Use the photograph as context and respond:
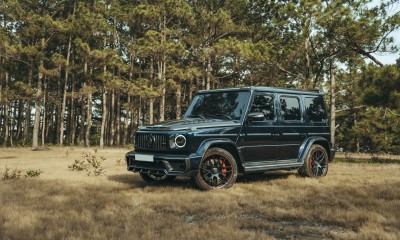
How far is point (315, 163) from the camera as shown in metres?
8.99

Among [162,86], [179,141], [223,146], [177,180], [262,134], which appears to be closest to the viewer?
[179,141]

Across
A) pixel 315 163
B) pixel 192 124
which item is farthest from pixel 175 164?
pixel 315 163

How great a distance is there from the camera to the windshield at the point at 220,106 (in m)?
7.68

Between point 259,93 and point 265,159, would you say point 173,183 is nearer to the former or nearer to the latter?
point 265,159

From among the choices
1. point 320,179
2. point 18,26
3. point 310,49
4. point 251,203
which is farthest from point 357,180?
point 18,26

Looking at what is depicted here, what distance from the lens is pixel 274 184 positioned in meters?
7.84

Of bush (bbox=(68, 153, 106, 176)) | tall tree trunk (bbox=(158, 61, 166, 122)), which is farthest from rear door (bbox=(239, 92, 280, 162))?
tall tree trunk (bbox=(158, 61, 166, 122))

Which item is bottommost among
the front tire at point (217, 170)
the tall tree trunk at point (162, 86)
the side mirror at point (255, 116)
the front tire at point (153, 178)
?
the front tire at point (153, 178)

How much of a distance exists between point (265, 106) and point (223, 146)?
4.58ft

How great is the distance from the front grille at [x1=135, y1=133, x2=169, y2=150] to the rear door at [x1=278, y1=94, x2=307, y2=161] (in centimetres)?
269

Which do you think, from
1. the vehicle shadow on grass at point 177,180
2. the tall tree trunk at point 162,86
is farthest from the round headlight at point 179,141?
the tall tree trunk at point 162,86

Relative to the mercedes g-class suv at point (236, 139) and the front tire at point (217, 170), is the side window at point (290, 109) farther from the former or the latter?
the front tire at point (217, 170)

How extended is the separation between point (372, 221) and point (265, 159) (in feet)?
11.1

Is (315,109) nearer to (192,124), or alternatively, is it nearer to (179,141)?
(192,124)
